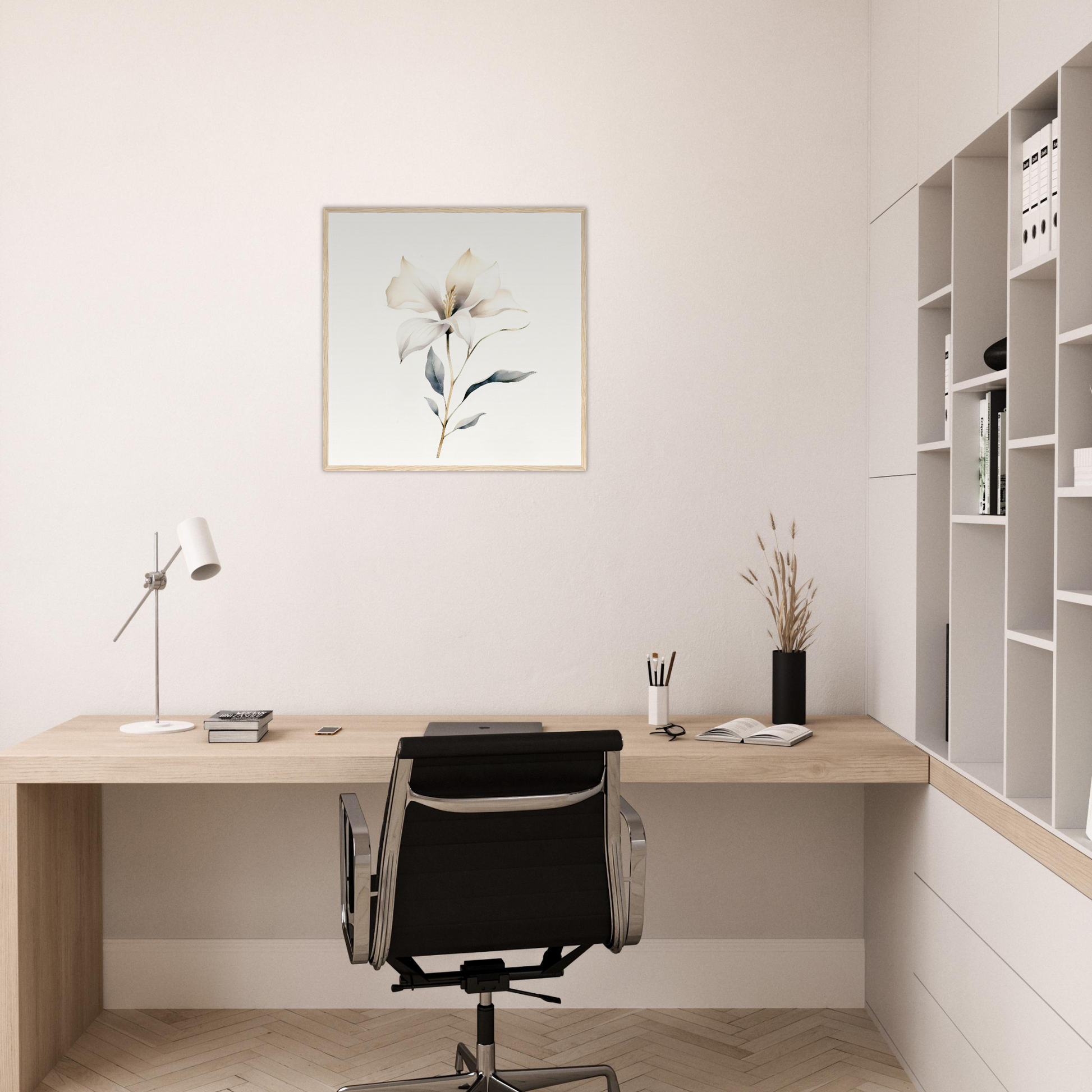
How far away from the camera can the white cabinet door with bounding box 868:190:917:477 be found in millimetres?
2570

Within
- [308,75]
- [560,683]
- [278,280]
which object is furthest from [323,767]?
[308,75]

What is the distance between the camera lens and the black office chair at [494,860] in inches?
74.1

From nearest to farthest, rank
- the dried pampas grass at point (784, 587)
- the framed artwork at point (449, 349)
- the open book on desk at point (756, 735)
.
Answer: the open book on desk at point (756, 735) < the dried pampas grass at point (784, 587) < the framed artwork at point (449, 349)

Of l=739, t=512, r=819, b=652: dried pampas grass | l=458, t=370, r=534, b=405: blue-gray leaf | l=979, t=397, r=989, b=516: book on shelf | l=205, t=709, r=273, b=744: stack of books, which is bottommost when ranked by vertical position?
l=205, t=709, r=273, b=744: stack of books

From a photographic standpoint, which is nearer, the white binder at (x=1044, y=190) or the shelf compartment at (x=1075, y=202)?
the shelf compartment at (x=1075, y=202)

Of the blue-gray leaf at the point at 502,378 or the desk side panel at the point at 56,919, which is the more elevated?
the blue-gray leaf at the point at 502,378

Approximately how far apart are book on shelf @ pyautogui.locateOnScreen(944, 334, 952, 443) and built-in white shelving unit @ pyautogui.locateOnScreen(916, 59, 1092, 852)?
0.02 meters

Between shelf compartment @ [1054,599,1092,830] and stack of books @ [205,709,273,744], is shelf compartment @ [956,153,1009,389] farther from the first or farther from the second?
stack of books @ [205,709,273,744]

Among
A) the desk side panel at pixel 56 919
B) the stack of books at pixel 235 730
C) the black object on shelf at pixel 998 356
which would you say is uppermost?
the black object on shelf at pixel 998 356

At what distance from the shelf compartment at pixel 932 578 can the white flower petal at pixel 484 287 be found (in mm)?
1296

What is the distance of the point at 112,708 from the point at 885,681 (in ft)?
7.31

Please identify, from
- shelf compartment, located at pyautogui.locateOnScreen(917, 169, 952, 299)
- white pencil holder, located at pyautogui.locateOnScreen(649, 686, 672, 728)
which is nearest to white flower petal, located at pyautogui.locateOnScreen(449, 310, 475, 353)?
white pencil holder, located at pyautogui.locateOnScreen(649, 686, 672, 728)

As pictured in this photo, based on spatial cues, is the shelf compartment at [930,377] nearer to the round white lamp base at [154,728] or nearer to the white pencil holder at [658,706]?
the white pencil holder at [658,706]

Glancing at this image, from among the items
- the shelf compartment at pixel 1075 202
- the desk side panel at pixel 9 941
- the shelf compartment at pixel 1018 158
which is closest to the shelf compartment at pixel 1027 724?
the shelf compartment at pixel 1075 202
